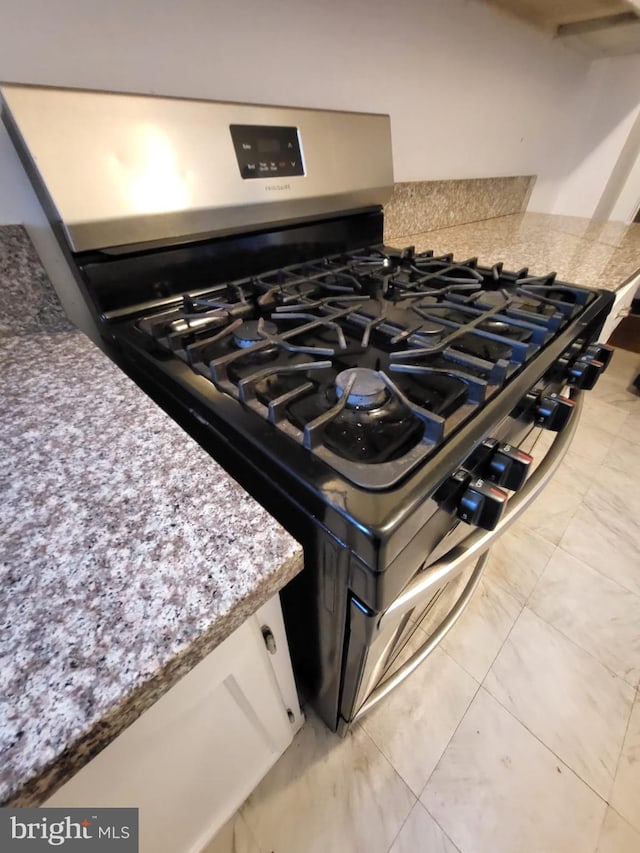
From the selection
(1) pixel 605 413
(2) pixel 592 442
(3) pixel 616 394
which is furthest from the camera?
(3) pixel 616 394

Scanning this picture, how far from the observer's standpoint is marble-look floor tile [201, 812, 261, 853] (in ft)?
2.27

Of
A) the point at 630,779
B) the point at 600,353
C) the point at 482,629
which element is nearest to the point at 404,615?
the point at 600,353

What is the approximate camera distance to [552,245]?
1136mm

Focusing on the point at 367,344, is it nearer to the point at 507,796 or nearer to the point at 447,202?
the point at 507,796

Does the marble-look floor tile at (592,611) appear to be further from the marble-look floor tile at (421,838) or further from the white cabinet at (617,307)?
the white cabinet at (617,307)

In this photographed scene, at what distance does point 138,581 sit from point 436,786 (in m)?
0.90

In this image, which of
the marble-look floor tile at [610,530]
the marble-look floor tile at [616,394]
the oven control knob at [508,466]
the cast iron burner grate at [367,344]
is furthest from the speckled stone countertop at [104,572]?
the marble-look floor tile at [616,394]

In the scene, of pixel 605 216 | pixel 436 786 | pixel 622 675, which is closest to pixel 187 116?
pixel 436 786

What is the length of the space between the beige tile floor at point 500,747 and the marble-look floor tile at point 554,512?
0.11 m

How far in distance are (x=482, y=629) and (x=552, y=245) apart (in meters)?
1.19

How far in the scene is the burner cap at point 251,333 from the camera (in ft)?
1.68

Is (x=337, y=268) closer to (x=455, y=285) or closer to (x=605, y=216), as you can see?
(x=455, y=285)

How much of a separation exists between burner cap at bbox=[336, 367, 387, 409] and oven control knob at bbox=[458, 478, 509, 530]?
0.13 meters

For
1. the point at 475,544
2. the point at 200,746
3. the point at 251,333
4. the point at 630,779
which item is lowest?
the point at 630,779
